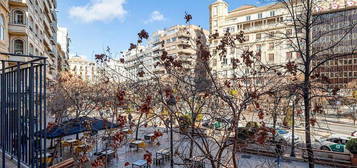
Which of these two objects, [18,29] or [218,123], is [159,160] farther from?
[18,29]

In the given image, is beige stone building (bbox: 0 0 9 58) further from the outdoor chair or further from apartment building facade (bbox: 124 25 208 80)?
the outdoor chair

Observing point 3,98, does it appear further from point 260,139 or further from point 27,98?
point 260,139

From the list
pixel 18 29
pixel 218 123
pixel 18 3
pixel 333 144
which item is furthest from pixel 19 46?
pixel 333 144

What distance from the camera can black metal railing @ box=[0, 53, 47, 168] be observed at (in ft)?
13.0

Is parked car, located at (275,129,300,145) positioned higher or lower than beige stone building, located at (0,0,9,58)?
lower

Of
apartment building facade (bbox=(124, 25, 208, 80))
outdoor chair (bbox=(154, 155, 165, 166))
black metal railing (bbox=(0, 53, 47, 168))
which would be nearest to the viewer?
black metal railing (bbox=(0, 53, 47, 168))

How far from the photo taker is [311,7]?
731 centimetres

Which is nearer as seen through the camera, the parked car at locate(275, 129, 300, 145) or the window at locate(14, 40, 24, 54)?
the parked car at locate(275, 129, 300, 145)

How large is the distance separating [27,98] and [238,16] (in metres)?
48.3

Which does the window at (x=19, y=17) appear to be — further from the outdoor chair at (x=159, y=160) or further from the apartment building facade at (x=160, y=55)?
the outdoor chair at (x=159, y=160)

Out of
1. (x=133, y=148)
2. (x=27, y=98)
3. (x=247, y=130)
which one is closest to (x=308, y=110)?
(x=247, y=130)

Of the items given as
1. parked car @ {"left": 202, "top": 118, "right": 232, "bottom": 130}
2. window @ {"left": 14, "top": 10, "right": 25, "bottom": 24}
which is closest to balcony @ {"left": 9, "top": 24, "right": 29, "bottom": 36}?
window @ {"left": 14, "top": 10, "right": 25, "bottom": 24}

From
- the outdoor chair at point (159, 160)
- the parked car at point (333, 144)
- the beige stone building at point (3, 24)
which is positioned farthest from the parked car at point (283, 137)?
the beige stone building at point (3, 24)

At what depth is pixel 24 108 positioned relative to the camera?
166 inches
